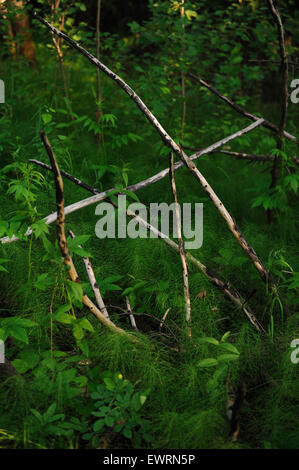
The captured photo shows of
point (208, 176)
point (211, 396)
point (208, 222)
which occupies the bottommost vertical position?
point (211, 396)

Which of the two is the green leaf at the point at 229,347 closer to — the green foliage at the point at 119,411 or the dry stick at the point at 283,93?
the green foliage at the point at 119,411

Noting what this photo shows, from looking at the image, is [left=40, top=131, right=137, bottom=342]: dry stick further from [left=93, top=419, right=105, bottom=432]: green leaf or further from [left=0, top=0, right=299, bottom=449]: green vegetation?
[left=93, top=419, right=105, bottom=432]: green leaf


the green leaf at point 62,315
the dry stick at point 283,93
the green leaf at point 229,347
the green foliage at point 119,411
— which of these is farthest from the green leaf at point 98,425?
the dry stick at point 283,93

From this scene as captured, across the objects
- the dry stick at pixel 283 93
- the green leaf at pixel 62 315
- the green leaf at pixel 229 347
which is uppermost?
the dry stick at pixel 283 93

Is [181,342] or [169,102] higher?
[169,102]

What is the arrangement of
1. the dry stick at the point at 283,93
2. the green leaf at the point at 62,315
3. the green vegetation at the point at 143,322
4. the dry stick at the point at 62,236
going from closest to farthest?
the dry stick at the point at 62,236 → the green vegetation at the point at 143,322 → the green leaf at the point at 62,315 → the dry stick at the point at 283,93

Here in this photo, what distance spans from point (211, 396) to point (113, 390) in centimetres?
45

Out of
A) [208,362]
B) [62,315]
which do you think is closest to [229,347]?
[208,362]

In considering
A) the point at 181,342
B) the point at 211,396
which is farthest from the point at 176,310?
the point at 211,396

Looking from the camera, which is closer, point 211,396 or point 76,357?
point 211,396

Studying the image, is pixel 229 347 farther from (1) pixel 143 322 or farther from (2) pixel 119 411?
(1) pixel 143 322

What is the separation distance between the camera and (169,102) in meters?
3.73

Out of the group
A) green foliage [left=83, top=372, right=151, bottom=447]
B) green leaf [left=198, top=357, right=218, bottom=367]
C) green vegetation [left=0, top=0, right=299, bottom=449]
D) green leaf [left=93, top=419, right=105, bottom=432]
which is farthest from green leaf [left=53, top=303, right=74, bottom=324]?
green leaf [left=198, top=357, right=218, bottom=367]

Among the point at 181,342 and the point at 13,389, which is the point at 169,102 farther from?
the point at 13,389
